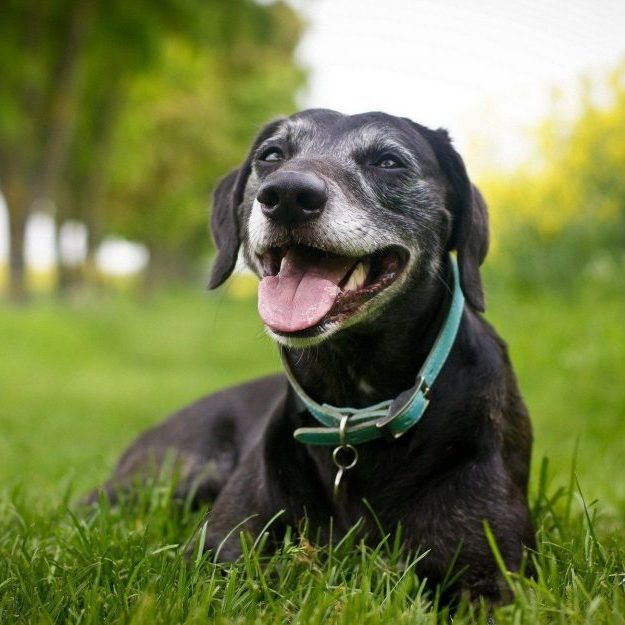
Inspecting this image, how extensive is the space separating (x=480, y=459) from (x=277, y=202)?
42.7 inches

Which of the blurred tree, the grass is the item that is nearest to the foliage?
the grass

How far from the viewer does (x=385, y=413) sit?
295 centimetres

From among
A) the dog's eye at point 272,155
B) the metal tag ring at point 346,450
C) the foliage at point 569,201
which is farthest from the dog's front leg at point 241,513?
the foliage at point 569,201

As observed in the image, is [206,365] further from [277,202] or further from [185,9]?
[277,202]

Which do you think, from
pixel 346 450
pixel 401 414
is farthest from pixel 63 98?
pixel 401 414

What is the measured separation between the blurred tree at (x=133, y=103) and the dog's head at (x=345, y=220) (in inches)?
46.7

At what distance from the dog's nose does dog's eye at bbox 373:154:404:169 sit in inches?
19.7

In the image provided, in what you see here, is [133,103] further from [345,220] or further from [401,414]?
[401,414]

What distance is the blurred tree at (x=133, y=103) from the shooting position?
571 inches

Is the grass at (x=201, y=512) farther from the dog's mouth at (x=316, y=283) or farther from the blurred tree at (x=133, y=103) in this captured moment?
the blurred tree at (x=133, y=103)

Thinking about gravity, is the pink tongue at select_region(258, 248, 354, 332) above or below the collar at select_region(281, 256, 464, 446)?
above

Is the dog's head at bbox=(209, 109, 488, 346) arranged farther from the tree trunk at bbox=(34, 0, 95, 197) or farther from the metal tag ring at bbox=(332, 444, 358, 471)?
the tree trunk at bbox=(34, 0, 95, 197)

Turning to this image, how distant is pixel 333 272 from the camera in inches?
121

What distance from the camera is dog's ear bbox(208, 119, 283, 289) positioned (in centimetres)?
370
